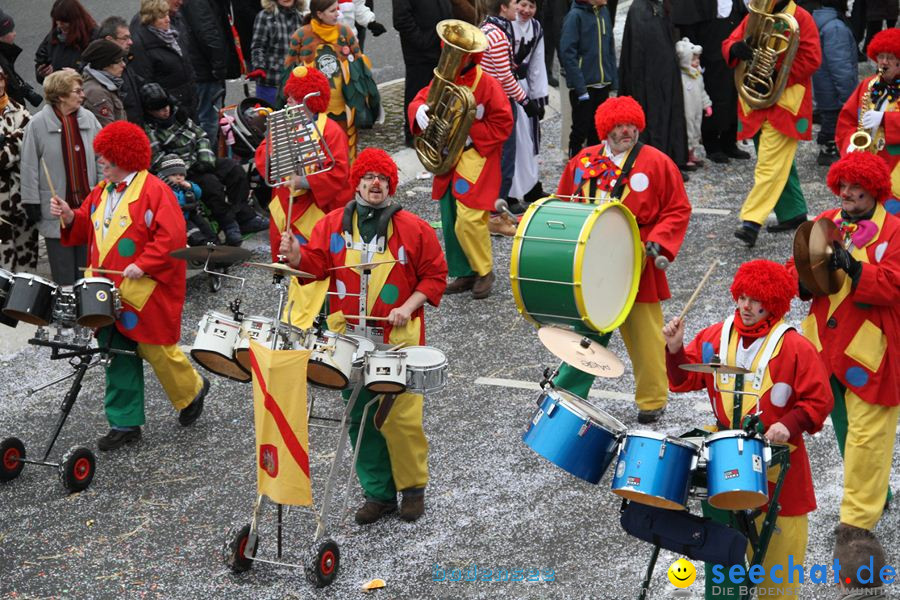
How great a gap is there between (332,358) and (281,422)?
0.36 meters

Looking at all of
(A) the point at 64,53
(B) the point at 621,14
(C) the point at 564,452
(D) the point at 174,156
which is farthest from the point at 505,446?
(B) the point at 621,14

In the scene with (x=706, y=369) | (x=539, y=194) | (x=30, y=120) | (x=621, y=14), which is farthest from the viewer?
(x=621, y=14)

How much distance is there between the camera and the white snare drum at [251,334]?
19.4 ft

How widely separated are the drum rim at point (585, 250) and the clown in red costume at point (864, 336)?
98 centimetres

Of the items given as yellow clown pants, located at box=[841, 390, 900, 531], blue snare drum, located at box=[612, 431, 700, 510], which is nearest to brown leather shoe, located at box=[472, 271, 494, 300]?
yellow clown pants, located at box=[841, 390, 900, 531]

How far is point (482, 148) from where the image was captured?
30.7 feet

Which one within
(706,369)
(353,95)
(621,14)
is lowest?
(621,14)

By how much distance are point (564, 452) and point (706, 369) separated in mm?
727

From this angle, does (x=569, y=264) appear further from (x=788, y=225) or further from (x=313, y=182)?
(x=788, y=225)

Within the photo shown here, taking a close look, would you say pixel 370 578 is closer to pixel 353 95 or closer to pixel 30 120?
pixel 30 120

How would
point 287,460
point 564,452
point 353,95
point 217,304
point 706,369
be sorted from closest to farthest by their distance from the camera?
1. point 706,369
2. point 564,452
3. point 287,460
4. point 217,304
5. point 353,95

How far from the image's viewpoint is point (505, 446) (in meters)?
7.40

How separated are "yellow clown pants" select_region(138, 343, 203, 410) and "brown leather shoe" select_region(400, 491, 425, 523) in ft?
5.54

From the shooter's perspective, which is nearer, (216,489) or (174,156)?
(216,489)
